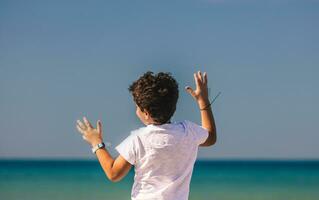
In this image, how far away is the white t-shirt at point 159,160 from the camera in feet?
10.5

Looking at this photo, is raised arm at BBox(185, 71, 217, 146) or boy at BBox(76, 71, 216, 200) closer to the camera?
boy at BBox(76, 71, 216, 200)

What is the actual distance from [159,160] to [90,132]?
0.33 metres

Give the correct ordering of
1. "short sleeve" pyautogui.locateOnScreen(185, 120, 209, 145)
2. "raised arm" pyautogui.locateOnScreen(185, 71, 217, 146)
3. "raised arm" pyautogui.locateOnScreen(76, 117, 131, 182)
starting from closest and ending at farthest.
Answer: "raised arm" pyautogui.locateOnScreen(76, 117, 131, 182)
"short sleeve" pyautogui.locateOnScreen(185, 120, 209, 145)
"raised arm" pyautogui.locateOnScreen(185, 71, 217, 146)

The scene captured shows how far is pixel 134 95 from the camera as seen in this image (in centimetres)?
324

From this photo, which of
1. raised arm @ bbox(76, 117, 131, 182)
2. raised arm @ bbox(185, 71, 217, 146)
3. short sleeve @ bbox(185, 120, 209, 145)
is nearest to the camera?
raised arm @ bbox(76, 117, 131, 182)

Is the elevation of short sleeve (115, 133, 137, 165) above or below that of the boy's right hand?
below

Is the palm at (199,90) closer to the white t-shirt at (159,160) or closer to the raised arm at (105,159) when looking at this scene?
the white t-shirt at (159,160)

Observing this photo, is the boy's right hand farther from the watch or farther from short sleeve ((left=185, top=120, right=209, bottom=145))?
the watch

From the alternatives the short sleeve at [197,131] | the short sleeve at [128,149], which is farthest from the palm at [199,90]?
the short sleeve at [128,149]

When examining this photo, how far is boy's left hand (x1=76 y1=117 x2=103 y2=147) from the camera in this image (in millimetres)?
3256

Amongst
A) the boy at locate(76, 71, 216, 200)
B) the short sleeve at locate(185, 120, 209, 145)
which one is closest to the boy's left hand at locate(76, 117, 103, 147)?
the boy at locate(76, 71, 216, 200)

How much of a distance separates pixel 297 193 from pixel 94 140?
20915 millimetres

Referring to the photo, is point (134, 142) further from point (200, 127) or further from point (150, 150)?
point (200, 127)

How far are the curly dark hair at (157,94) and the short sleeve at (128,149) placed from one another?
139mm
